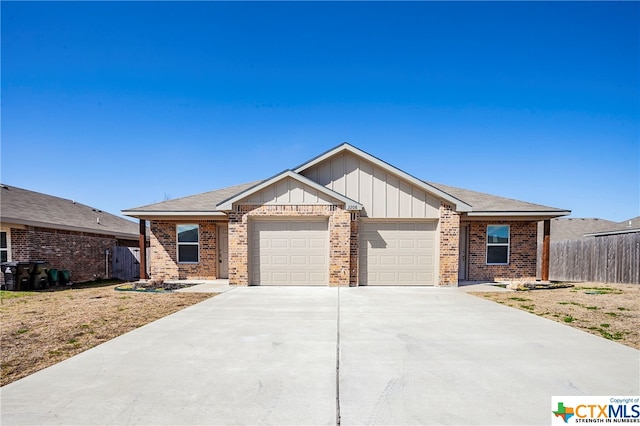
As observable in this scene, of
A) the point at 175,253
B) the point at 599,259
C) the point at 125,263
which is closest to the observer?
the point at 175,253

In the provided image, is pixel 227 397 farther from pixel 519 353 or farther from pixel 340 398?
pixel 519 353

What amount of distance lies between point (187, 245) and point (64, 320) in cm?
701

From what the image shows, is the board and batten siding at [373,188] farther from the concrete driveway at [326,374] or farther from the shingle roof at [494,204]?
the concrete driveway at [326,374]

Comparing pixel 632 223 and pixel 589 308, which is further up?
pixel 632 223

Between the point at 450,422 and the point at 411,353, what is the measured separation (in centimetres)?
185

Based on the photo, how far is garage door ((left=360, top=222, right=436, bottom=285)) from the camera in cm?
1227

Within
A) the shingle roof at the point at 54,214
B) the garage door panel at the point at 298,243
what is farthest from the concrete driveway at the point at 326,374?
the shingle roof at the point at 54,214

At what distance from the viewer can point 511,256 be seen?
14117mm

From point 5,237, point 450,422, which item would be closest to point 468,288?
point 450,422

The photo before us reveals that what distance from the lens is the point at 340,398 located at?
11.6 ft

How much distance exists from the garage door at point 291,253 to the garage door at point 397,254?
5.23 ft

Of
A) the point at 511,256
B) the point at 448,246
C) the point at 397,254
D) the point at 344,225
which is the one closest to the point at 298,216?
the point at 344,225

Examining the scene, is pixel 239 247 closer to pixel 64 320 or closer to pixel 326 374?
pixel 64 320

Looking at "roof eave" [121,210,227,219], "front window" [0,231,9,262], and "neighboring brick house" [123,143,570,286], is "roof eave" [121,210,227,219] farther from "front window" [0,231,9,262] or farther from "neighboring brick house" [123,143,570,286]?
"front window" [0,231,9,262]
